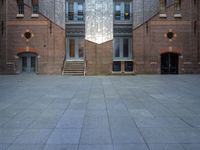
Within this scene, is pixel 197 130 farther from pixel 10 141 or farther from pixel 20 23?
pixel 20 23

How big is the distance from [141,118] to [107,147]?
7.65ft

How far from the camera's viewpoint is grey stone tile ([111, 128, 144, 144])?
4.71 metres

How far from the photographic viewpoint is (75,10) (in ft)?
88.8

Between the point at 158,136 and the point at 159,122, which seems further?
the point at 159,122

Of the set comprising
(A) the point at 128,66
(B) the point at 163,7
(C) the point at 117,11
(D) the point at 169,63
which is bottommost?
(A) the point at 128,66

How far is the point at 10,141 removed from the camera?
4719 millimetres

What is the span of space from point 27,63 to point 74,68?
515cm

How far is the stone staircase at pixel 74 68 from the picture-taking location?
80.7 feet

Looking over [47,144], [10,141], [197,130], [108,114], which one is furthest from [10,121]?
[197,130]

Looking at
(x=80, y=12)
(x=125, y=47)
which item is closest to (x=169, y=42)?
(x=125, y=47)

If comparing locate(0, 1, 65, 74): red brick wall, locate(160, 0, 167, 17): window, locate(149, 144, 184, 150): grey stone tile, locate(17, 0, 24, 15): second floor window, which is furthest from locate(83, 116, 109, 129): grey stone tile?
locate(17, 0, 24, 15): second floor window

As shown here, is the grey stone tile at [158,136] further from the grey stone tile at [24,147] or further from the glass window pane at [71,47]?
the glass window pane at [71,47]

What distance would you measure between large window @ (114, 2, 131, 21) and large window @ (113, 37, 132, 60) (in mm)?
2399

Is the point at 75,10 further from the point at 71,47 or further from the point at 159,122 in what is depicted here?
the point at 159,122
